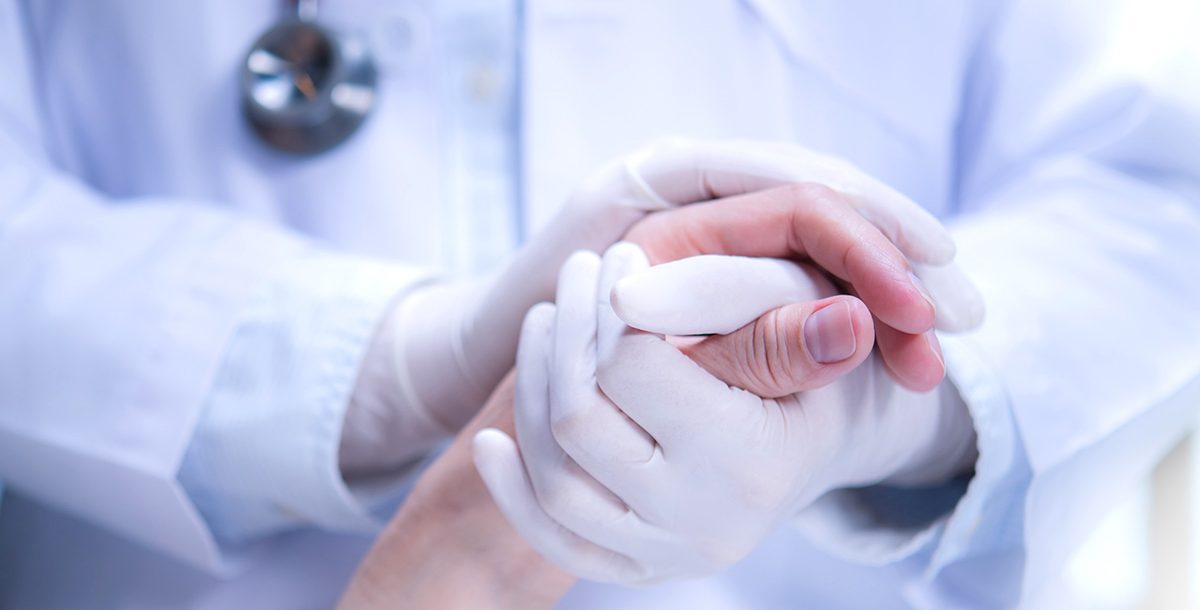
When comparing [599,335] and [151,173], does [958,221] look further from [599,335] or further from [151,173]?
[151,173]

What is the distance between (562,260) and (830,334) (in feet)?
0.82

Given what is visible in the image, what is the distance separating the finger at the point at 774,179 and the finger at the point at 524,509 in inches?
7.7

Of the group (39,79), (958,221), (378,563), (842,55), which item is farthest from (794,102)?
(39,79)

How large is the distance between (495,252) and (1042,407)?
472 mm

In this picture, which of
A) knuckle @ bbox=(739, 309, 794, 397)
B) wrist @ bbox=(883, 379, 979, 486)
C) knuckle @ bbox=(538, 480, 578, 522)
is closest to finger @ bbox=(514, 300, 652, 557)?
knuckle @ bbox=(538, 480, 578, 522)

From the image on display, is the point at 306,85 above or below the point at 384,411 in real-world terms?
above

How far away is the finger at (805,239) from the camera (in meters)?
0.44

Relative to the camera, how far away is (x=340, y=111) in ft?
2.51

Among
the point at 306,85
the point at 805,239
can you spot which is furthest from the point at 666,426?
the point at 306,85

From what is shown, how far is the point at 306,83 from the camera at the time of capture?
0.75 metres

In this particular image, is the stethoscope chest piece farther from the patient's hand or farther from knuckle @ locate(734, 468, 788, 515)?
knuckle @ locate(734, 468, 788, 515)

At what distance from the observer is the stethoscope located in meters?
0.75

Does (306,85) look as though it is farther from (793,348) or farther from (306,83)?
(793,348)

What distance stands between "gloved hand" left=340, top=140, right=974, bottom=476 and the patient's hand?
8cm
